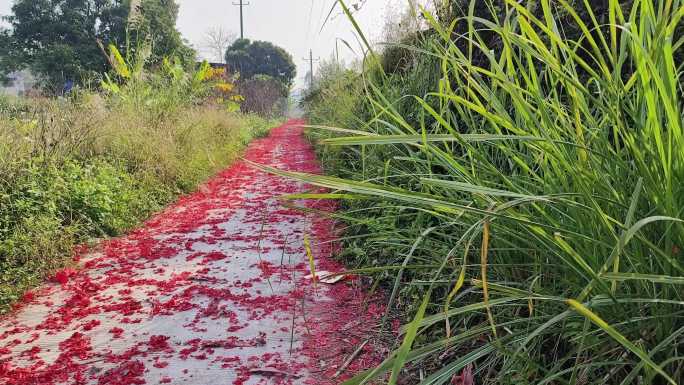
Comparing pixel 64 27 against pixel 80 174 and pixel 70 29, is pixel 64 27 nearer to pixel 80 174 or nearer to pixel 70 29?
pixel 70 29

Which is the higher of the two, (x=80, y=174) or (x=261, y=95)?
(x=261, y=95)

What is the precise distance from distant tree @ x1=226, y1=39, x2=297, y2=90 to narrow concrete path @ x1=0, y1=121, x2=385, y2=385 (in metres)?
36.8

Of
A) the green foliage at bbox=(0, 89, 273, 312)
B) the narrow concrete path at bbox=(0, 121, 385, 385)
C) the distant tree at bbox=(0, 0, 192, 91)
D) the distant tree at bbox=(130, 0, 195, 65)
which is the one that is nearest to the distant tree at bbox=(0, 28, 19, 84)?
the distant tree at bbox=(0, 0, 192, 91)

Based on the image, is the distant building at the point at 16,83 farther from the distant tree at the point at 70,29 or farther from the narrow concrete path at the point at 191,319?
the narrow concrete path at the point at 191,319

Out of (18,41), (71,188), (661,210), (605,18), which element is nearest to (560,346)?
(661,210)

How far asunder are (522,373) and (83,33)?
109 feet

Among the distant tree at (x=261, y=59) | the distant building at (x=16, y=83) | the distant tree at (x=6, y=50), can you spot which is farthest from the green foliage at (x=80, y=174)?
the distant tree at (x=261, y=59)

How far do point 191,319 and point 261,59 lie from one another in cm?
3982

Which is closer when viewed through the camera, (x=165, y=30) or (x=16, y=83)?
(x=165, y=30)

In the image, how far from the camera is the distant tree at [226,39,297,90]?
39469mm

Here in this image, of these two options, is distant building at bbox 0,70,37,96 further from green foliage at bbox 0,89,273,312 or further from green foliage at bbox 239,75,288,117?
green foliage at bbox 0,89,273,312

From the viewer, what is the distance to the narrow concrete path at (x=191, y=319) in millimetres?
2084

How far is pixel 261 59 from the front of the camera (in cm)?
3978

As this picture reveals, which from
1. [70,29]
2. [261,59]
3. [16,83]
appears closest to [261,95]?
[261,59]
